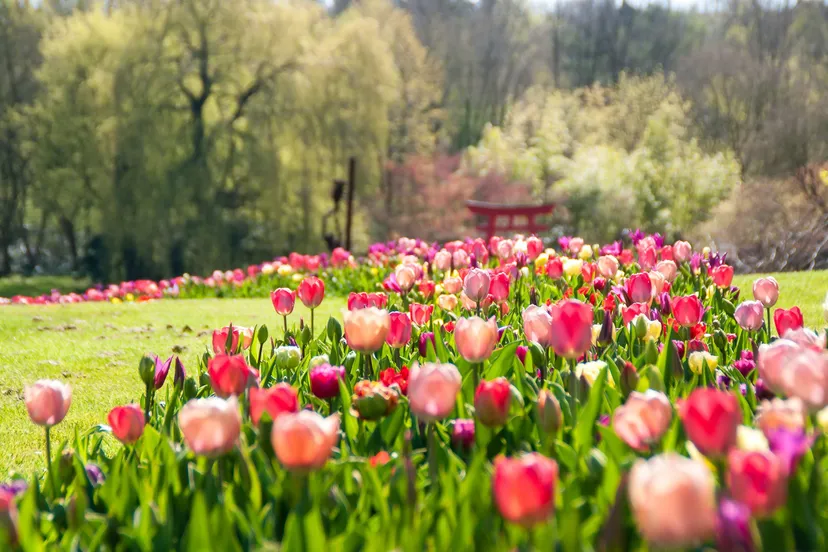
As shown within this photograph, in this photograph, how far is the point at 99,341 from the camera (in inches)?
265

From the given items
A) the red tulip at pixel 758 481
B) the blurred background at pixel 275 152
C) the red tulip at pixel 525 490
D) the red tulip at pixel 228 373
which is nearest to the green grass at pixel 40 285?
the blurred background at pixel 275 152

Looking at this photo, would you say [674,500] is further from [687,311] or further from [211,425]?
[687,311]

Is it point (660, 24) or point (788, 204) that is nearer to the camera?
point (788, 204)

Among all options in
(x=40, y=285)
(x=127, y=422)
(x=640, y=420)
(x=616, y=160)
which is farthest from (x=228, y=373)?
(x=40, y=285)

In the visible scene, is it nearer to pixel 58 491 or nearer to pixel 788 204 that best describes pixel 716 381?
pixel 58 491

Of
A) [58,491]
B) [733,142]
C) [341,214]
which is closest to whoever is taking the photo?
[58,491]

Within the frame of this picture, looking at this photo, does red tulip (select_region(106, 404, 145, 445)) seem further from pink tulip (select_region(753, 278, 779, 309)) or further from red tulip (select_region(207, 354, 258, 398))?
pink tulip (select_region(753, 278, 779, 309))

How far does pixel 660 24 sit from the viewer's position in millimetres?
53438

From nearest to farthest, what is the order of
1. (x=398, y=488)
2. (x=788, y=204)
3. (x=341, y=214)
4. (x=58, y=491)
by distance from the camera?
(x=398, y=488) → (x=58, y=491) → (x=788, y=204) → (x=341, y=214)

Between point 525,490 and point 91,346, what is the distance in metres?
5.93

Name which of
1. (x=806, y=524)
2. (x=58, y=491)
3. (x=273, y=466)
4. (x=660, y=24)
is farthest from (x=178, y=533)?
(x=660, y=24)

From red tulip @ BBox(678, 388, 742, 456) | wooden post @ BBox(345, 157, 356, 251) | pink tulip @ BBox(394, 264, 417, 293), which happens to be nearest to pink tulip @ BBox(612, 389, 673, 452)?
red tulip @ BBox(678, 388, 742, 456)

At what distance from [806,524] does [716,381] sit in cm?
102

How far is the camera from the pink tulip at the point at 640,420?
4.68 feet
